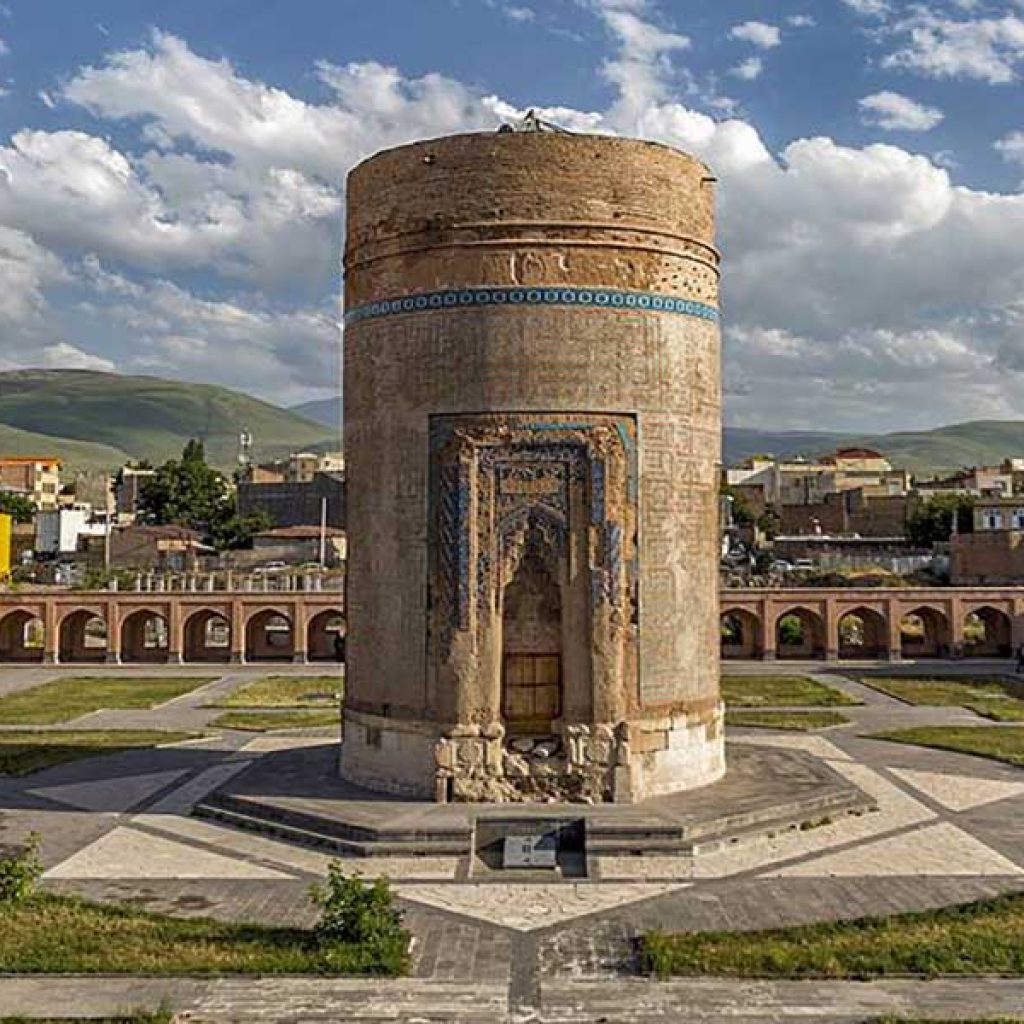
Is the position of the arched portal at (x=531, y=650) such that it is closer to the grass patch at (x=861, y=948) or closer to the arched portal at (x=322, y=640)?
the grass patch at (x=861, y=948)

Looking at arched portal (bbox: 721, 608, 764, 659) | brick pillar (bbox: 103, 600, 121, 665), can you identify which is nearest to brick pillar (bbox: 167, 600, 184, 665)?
brick pillar (bbox: 103, 600, 121, 665)

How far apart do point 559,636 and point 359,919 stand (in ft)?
18.9

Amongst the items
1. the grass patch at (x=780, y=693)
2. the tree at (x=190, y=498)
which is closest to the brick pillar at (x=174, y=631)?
the grass patch at (x=780, y=693)

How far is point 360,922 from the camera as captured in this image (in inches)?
414

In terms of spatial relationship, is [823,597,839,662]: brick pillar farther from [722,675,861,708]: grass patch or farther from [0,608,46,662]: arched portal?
[0,608,46,662]: arched portal

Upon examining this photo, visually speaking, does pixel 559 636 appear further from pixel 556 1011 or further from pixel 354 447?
pixel 556 1011

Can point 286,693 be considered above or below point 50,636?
below

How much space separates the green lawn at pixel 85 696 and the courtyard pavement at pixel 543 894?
368 inches

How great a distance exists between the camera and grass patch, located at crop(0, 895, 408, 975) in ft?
33.0

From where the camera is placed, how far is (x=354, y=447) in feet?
55.0

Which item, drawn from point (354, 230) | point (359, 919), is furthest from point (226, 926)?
point (354, 230)

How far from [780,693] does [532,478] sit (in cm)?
1925

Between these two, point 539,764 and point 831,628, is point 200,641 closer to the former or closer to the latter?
point 831,628

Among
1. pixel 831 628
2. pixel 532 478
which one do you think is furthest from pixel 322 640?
pixel 532 478
